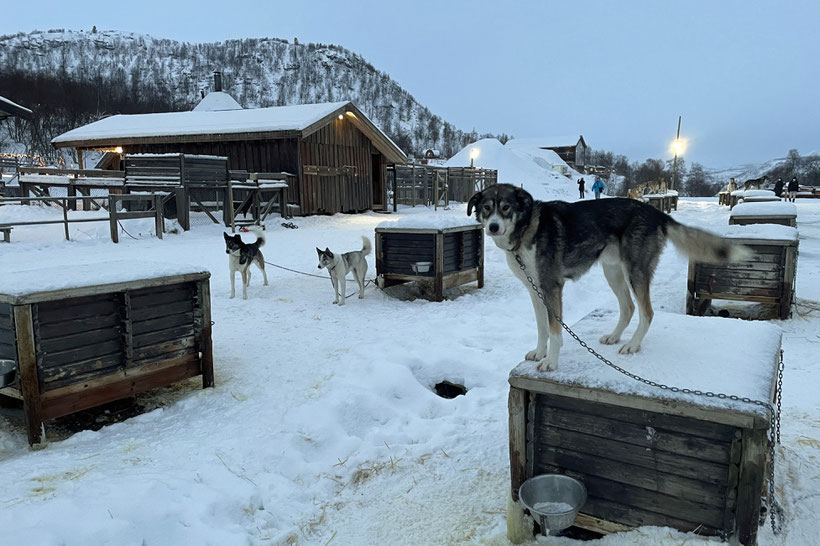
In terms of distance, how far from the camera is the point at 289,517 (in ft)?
10.5

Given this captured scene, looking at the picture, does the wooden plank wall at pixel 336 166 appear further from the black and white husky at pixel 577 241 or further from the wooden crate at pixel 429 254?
the black and white husky at pixel 577 241

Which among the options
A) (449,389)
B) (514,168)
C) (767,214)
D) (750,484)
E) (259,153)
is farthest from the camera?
(514,168)

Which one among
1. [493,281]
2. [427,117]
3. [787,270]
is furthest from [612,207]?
[427,117]

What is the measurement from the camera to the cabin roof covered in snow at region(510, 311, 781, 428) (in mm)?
2439

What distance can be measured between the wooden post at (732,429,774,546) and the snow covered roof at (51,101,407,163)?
18160mm

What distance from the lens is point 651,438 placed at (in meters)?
2.62

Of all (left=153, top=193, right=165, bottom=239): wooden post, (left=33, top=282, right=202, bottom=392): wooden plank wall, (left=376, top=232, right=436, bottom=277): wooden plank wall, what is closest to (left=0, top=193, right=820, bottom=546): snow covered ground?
(left=33, top=282, right=202, bottom=392): wooden plank wall

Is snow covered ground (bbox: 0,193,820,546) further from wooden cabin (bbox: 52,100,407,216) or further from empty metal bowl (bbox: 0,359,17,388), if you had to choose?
wooden cabin (bbox: 52,100,407,216)

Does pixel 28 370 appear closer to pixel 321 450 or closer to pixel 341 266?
pixel 321 450

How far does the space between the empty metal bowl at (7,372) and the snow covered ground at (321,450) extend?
1.52ft

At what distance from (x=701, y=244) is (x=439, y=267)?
5249mm

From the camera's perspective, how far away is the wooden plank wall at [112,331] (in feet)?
12.6

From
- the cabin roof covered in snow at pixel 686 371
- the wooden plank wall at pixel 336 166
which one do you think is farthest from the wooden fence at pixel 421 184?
the cabin roof covered in snow at pixel 686 371

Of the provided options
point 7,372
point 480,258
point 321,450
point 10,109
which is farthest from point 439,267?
point 10,109
